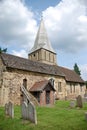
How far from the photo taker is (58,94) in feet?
120

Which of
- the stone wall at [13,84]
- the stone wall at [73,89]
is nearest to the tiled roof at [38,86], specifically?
the stone wall at [13,84]

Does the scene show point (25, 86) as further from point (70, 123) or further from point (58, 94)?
point (70, 123)

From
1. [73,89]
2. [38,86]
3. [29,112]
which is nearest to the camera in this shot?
[29,112]

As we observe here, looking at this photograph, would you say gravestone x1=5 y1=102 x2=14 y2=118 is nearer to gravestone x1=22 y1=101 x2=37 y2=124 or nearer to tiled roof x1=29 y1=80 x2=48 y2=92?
gravestone x1=22 y1=101 x2=37 y2=124

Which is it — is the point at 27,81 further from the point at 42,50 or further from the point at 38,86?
the point at 42,50

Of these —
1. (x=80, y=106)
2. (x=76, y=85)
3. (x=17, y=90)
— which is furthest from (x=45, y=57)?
(x=80, y=106)

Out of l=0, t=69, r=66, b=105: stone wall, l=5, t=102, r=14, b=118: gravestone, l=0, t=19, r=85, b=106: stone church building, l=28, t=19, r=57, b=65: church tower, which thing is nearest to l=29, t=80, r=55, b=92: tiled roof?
l=0, t=19, r=85, b=106: stone church building

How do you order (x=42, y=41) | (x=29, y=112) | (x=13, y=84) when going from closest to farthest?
(x=29, y=112) → (x=13, y=84) → (x=42, y=41)

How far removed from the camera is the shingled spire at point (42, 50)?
5583 cm

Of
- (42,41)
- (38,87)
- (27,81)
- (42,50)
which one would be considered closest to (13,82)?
(27,81)

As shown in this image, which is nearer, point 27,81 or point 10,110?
point 10,110

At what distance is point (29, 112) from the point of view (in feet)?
44.5

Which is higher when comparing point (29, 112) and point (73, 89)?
point (73, 89)

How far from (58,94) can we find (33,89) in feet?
30.5
